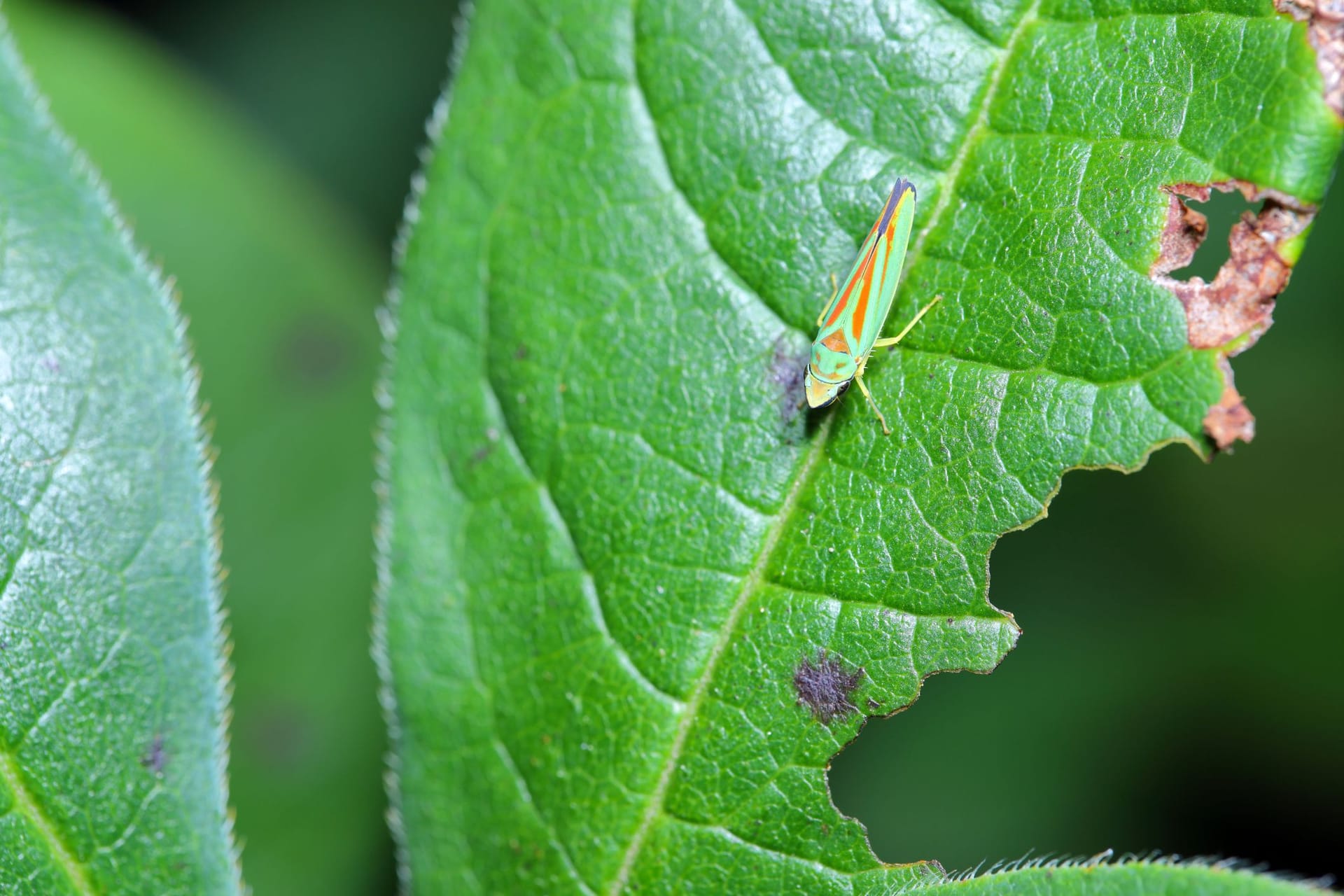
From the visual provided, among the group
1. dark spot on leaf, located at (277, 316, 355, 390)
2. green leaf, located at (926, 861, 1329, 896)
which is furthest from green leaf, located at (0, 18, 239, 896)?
dark spot on leaf, located at (277, 316, 355, 390)

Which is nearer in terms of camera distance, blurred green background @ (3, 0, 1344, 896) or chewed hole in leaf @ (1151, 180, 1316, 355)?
chewed hole in leaf @ (1151, 180, 1316, 355)

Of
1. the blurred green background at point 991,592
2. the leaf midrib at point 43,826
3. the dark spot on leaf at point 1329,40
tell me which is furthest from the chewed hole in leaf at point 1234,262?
the leaf midrib at point 43,826

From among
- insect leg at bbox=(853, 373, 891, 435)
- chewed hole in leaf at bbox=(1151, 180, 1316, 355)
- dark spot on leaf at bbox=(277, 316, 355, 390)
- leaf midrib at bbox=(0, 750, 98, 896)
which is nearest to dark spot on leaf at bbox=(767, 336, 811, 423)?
insect leg at bbox=(853, 373, 891, 435)

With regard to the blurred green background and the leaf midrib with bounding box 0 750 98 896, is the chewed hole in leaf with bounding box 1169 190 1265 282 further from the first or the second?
the leaf midrib with bounding box 0 750 98 896

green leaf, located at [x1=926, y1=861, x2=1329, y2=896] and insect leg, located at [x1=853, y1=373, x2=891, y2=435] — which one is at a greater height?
insect leg, located at [x1=853, y1=373, x2=891, y2=435]

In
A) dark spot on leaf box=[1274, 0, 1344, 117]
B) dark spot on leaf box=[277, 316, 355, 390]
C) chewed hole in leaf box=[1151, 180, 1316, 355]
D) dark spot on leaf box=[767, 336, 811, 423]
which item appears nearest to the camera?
dark spot on leaf box=[1274, 0, 1344, 117]

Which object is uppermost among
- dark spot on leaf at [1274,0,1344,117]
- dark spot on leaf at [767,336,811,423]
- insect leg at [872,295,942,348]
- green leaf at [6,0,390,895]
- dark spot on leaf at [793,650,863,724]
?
dark spot on leaf at [1274,0,1344,117]

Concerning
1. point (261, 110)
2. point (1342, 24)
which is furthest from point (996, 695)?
point (261, 110)

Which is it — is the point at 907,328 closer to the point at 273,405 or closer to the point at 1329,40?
the point at 1329,40

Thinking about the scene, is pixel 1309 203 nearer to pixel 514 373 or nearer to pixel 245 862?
pixel 514 373

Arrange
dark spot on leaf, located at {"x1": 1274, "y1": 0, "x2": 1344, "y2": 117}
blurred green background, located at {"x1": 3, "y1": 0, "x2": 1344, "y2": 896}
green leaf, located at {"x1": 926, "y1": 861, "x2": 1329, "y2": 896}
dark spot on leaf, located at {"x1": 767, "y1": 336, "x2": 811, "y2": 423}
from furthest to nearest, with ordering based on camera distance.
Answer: blurred green background, located at {"x1": 3, "y1": 0, "x2": 1344, "y2": 896}, dark spot on leaf, located at {"x1": 767, "y1": 336, "x2": 811, "y2": 423}, dark spot on leaf, located at {"x1": 1274, "y1": 0, "x2": 1344, "y2": 117}, green leaf, located at {"x1": 926, "y1": 861, "x2": 1329, "y2": 896}
